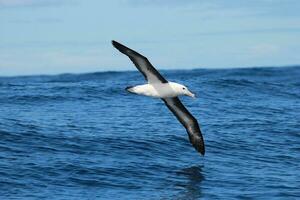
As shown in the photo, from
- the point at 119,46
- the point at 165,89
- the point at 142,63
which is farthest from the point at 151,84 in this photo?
the point at 119,46

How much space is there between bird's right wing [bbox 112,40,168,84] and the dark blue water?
10.2ft

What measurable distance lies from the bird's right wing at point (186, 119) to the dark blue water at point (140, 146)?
951mm

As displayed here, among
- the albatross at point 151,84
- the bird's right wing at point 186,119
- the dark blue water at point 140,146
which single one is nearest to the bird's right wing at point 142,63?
the albatross at point 151,84

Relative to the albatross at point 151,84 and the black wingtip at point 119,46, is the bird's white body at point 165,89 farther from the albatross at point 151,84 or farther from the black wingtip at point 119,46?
the black wingtip at point 119,46

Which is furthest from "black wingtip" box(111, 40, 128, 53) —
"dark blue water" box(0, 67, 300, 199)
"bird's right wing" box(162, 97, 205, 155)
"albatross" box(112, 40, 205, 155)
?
"bird's right wing" box(162, 97, 205, 155)

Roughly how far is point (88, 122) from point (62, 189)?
1209 centimetres

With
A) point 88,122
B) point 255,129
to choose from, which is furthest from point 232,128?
point 88,122

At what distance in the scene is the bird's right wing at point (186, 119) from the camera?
2247 cm

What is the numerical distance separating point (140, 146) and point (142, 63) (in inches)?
314

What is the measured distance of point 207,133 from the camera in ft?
100

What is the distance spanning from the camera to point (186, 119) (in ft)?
74.9

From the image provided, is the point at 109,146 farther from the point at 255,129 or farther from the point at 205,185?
the point at 255,129

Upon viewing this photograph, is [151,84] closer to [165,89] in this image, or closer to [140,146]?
[165,89]

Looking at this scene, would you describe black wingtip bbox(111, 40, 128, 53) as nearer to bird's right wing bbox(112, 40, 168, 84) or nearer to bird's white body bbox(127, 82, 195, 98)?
bird's right wing bbox(112, 40, 168, 84)
